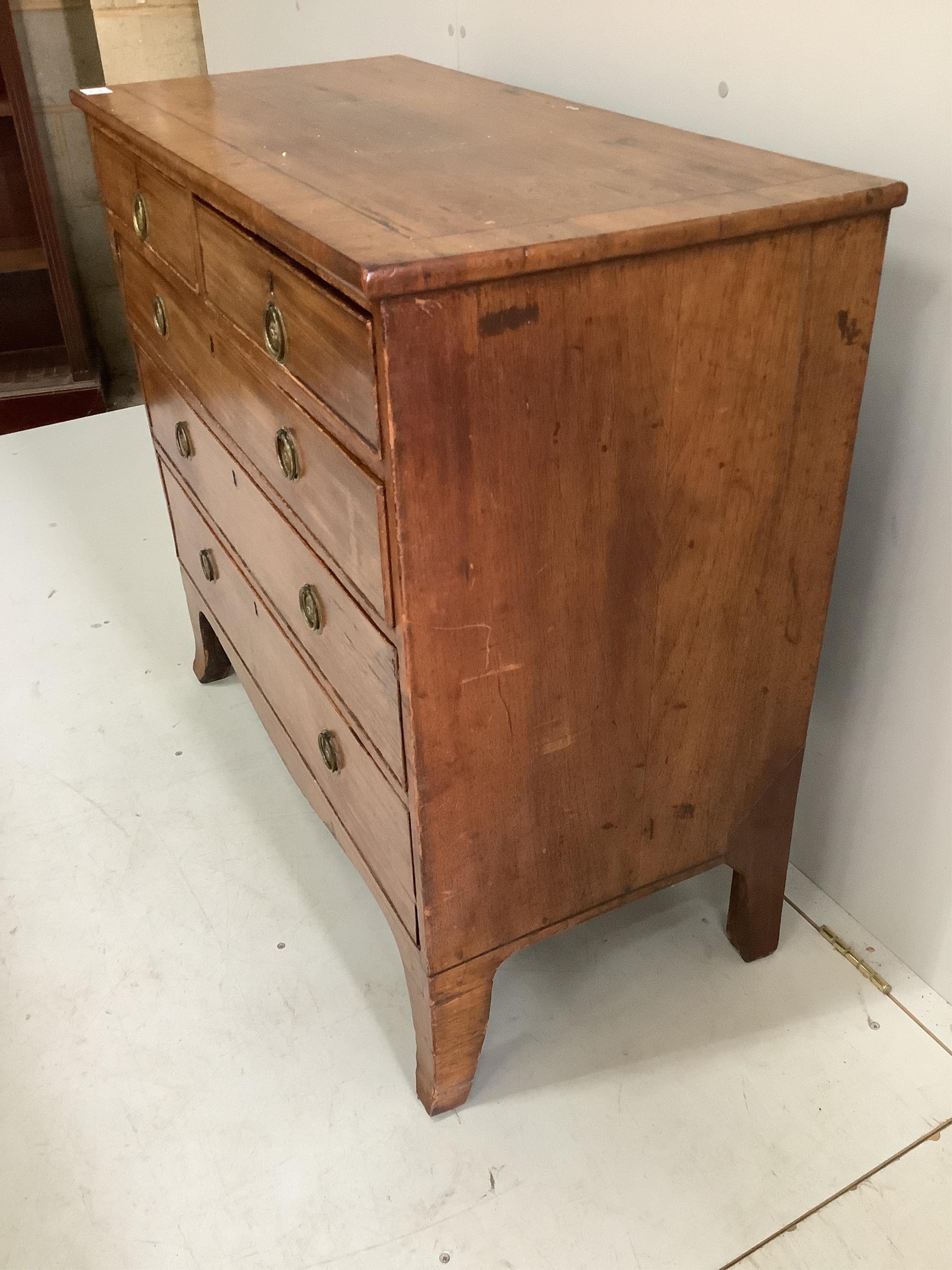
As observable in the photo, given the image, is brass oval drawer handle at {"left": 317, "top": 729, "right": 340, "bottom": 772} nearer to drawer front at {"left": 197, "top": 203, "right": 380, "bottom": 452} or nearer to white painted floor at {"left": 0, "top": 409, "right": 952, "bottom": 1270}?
white painted floor at {"left": 0, "top": 409, "right": 952, "bottom": 1270}

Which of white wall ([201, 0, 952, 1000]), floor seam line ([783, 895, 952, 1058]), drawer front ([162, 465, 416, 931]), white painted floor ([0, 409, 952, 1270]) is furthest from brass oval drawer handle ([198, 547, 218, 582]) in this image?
floor seam line ([783, 895, 952, 1058])

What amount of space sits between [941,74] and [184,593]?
1.91 m

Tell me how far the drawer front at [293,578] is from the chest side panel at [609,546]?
9 cm

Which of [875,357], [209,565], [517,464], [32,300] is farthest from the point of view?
[32,300]

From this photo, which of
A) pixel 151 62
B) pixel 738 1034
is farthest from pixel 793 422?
pixel 151 62

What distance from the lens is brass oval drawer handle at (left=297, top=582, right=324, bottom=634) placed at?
1.31m

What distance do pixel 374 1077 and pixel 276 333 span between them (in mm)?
991

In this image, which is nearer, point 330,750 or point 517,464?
point 517,464

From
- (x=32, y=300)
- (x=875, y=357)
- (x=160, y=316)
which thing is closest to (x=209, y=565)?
(x=160, y=316)

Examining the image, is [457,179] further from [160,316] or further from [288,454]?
[160,316]

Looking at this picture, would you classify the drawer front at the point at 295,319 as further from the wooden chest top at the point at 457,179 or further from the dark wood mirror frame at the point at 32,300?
the dark wood mirror frame at the point at 32,300

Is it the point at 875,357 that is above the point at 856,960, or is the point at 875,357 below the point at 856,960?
above

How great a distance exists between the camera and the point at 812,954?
162cm

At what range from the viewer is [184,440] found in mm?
1777
